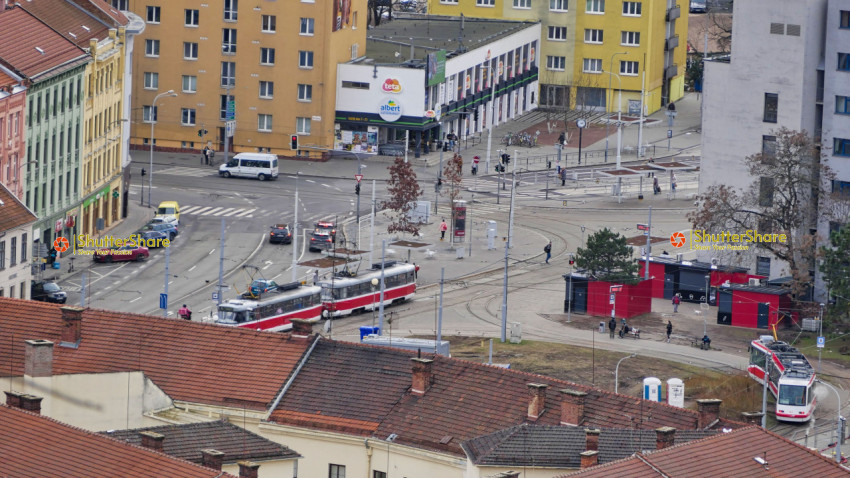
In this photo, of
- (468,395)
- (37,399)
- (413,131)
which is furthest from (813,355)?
(413,131)

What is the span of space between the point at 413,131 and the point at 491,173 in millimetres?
9307

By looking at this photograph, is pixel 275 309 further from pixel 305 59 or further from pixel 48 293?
pixel 305 59

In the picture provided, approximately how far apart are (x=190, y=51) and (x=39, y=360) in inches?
4093

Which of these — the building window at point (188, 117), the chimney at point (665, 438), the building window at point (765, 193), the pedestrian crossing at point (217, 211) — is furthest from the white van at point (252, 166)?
the chimney at point (665, 438)

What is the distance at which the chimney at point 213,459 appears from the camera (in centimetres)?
6994

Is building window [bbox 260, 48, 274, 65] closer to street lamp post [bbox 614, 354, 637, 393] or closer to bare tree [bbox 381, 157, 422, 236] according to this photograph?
bare tree [bbox 381, 157, 422, 236]

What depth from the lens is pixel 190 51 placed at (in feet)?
607

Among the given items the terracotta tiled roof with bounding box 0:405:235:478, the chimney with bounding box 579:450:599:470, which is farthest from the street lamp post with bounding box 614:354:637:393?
the terracotta tiled roof with bounding box 0:405:235:478

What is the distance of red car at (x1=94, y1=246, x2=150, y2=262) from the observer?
13912 cm

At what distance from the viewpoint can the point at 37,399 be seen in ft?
250

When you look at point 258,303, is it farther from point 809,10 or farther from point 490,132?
point 490,132

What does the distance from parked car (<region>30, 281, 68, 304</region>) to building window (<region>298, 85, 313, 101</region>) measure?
5973cm

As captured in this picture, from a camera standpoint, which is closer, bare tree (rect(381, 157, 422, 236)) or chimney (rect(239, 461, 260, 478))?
chimney (rect(239, 461, 260, 478))

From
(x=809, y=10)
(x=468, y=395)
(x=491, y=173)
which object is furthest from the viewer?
(x=491, y=173)
